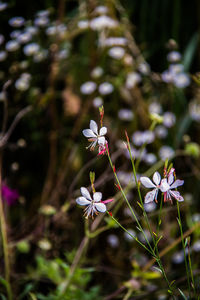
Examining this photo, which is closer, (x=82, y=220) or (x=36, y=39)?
(x=82, y=220)

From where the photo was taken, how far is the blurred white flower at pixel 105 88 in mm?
1617

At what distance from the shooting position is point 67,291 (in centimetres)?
91

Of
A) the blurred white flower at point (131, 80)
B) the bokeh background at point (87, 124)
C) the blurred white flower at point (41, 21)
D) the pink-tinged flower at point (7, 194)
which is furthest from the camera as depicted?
the blurred white flower at point (131, 80)

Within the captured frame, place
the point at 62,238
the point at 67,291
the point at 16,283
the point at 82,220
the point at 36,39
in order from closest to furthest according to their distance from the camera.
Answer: the point at 67,291
the point at 16,283
the point at 62,238
the point at 82,220
the point at 36,39

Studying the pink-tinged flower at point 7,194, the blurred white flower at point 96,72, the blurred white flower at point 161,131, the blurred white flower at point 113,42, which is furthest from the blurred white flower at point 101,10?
the pink-tinged flower at point 7,194

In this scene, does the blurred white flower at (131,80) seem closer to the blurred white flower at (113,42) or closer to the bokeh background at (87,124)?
the bokeh background at (87,124)

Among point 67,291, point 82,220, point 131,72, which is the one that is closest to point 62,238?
point 82,220

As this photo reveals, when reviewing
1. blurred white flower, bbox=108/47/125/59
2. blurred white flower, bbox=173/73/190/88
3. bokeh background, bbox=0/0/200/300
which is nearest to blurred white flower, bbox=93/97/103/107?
bokeh background, bbox=0/0/200/300

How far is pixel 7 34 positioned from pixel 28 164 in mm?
603

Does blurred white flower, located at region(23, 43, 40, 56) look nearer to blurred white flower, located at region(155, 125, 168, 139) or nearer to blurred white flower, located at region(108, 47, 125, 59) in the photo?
blurred white flower, located at region(108, 47, 125, 59)

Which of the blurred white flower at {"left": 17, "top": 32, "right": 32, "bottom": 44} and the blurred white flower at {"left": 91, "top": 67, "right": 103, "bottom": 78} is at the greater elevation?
the blurred white flower at {"left": 17, "top": 32, "right": 32, "bottom": 44}

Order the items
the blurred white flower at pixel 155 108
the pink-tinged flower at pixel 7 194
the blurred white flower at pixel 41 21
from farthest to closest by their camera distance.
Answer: the blurred white flower at pixel 155 108, the blurred white flower at pixel 41 21, the pink-tinged flower at pixel 7 194

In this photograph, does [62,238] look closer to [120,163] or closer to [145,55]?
[120,163]

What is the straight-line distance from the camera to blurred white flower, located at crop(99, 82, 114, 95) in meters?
1.62
